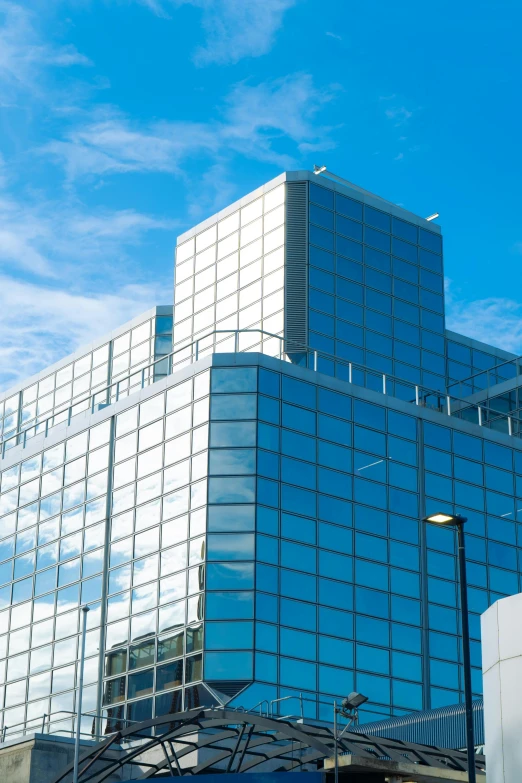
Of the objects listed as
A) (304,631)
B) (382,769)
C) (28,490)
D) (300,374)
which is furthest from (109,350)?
(382,769)

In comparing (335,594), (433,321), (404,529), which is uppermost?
(433,321)

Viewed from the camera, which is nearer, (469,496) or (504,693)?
(504,693)

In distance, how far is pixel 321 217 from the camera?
64.4 meters

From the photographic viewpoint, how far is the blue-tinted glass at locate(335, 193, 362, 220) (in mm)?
65312

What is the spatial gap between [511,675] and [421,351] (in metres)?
44.5

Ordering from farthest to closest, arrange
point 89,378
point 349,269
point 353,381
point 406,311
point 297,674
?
point 89,378 < point 406,311 < point 349,269 < point 353,381 < point 297,674

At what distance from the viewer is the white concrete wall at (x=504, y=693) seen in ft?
77.8

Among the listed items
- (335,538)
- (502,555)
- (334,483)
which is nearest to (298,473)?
(334,483)

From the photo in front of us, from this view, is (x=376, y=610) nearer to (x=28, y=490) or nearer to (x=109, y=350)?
(x=28, y=490)

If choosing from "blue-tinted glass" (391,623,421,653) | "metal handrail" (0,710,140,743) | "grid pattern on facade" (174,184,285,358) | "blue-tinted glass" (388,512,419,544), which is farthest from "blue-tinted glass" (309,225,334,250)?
"metal handrail" (0,710,140,743)

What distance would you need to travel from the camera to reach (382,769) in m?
29.5

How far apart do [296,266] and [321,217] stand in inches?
117

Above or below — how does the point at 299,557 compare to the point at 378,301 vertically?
below

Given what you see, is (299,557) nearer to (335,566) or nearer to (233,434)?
(335,566)
